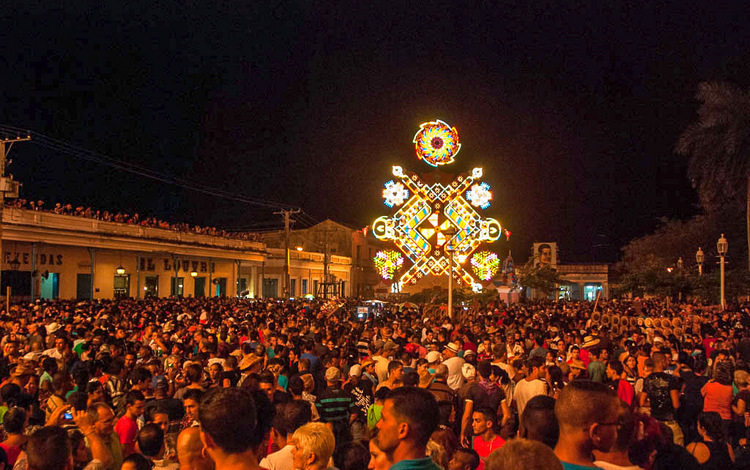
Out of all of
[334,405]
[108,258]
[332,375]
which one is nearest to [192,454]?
[334,405]

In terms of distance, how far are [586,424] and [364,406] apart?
15.2 ft

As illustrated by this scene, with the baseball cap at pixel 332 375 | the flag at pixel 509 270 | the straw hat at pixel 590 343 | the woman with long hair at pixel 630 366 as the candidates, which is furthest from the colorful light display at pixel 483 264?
the baseball cap at pixel 332 375

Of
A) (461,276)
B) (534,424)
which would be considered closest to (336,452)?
(534,424)

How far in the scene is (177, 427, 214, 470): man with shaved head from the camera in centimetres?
411

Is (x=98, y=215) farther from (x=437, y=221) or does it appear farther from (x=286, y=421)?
(x=286, y=421)

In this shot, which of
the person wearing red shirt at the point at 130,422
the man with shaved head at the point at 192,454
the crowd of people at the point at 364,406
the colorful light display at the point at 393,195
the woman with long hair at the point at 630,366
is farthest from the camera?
the colorful light display at the point at 393,195

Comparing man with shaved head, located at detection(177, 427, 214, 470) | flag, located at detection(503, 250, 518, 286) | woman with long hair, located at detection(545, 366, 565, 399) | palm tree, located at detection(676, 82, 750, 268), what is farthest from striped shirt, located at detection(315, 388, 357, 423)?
flag, located at detection(503, 250, 518, 286)

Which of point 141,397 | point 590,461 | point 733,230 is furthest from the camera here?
point 733,230

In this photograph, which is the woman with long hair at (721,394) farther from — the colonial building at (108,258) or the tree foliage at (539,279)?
the tree foliage at (539,279)

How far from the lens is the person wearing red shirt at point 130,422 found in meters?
6.02

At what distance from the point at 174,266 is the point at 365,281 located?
37.4m

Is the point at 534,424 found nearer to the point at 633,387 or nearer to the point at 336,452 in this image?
the point at 336,452

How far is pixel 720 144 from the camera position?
39.2 metres

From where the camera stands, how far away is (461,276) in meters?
45.8
